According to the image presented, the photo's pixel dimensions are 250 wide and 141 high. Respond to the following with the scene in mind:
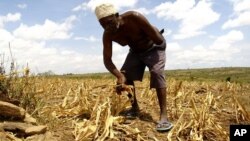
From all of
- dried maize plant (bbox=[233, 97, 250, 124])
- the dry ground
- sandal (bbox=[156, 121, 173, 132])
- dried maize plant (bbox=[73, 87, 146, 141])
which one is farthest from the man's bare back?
dried maize plant (bbox=[233, 97, 250, 124])

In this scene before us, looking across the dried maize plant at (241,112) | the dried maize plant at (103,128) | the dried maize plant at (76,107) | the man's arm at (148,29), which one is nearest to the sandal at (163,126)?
the dried maize plant at (103,128)

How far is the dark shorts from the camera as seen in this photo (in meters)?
5.74

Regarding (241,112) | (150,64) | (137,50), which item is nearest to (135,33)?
(137,50)

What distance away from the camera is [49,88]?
9430mm

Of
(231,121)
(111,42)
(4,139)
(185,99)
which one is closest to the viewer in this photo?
(4,139)

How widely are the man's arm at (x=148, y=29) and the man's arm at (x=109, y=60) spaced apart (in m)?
0.48

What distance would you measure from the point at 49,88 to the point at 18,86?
381 cm

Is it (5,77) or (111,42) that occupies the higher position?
(111,42)

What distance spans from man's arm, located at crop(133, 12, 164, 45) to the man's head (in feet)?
0.97

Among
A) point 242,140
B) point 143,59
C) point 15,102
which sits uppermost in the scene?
point 143,59

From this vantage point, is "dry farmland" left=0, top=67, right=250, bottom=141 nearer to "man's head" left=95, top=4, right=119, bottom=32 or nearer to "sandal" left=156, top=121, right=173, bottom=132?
"sandal" left=156, top=121, right=173, bottom=132

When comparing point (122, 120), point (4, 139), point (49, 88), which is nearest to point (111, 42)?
point (122, 120)

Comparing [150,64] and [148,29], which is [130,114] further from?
[148,29]

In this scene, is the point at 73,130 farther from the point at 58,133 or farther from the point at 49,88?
the point at 49,88
